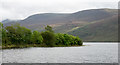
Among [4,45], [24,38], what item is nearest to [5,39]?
[4,45]

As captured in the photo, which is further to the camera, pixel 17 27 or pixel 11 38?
pixel 17 27

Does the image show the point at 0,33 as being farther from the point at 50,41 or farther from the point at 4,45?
the point at 50,41

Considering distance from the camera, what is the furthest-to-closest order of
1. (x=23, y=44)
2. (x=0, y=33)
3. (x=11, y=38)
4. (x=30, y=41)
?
(x=30, y=41)
(x=23, y=44)
(x=11, y=38)
(x=0, y=33)

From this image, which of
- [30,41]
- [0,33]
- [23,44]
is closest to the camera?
[0,33]

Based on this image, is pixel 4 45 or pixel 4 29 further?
pixel 4 29

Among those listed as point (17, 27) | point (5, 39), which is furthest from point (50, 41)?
point (5, 39)

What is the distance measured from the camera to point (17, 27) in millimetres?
189375

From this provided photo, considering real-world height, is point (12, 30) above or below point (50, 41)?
above

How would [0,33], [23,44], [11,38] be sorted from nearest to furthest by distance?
1. [0,33]
2. [11,38]
3. [23,44]

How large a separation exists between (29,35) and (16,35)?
1464 centimetres

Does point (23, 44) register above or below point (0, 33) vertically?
below

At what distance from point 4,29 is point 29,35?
2439cm

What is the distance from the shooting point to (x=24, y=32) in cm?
19175

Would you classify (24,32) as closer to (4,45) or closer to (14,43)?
(14,43)
